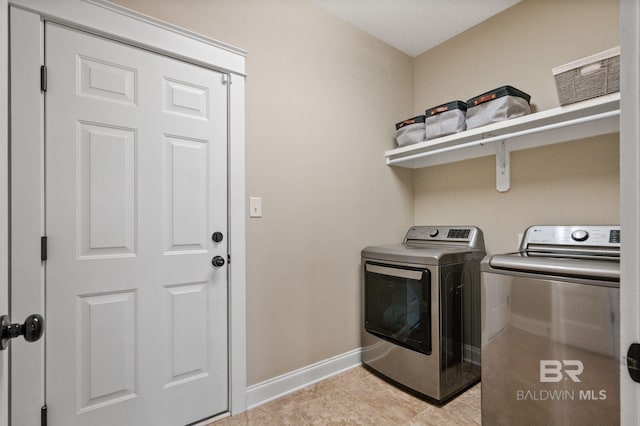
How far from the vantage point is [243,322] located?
183 cm

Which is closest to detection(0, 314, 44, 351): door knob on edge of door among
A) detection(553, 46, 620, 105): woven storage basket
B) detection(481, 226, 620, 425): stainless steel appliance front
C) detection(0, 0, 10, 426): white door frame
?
detection(0, 0, 10, 426): white door frame

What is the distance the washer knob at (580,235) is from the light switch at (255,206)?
181cm

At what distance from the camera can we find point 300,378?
2062 millimetres

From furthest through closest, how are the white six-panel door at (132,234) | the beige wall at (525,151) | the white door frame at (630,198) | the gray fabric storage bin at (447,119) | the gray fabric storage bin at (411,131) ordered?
the gray fabric storage bin at (411,131), the gray fabric storage bin at (447,119), the beige wall at (525,151), the white six-panel door at (132,234), the white door frame at (630,198)

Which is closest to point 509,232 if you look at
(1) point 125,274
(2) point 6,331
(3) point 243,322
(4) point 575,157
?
(4) point 575,157

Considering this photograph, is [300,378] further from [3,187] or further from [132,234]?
[3,187]

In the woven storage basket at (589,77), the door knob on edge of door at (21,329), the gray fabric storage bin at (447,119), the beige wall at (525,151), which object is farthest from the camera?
the gray fabric storage bin at (447,119)

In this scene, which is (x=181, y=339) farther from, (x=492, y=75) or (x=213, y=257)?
(x=492, y=75)

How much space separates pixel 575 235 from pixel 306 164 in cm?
164

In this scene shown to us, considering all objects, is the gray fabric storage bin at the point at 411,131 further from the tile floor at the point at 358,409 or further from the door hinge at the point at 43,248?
the door hinge at the point at 43,248

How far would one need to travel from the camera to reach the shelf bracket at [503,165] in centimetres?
222

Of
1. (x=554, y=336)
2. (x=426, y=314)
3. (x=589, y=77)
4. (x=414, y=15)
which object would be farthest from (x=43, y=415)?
(x=414, y=15)

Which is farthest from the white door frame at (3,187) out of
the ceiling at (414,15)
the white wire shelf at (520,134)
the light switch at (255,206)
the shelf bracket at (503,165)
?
the shelf bracket at (503,165)

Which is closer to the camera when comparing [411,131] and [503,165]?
[503,165]
